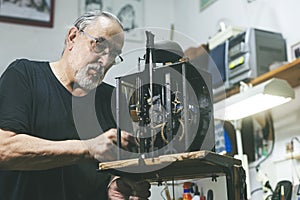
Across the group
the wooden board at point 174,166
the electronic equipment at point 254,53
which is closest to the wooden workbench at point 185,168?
the wooden board at point 174,166

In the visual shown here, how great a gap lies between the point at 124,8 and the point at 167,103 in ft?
7.90

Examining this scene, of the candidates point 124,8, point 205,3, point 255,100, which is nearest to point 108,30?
point 255,100

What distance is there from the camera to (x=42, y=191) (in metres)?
1.32

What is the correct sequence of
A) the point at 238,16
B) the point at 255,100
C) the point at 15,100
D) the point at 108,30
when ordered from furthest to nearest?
the point at 238,16
the point at 255,100
the point at 108,30
the point at 15,100

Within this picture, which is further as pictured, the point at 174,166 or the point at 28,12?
the point at 28,12

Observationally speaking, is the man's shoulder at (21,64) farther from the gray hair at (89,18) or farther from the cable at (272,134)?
the cable at (272,134)

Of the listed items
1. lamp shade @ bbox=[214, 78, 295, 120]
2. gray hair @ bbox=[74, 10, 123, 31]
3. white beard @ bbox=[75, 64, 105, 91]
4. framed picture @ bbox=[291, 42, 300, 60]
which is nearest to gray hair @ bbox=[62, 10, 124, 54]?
gray hair @ bbox=[74, 10, 123, 31]

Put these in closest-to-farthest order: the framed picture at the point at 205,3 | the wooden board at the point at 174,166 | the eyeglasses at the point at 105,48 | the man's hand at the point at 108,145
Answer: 1. the wooden board at the point at 174,166
2. the man's hand at the point at 108,145
3. the eyeglasses at the point at 105,48
4. the framed picture at the point at 205,3

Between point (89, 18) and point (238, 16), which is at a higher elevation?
point (238, 16)

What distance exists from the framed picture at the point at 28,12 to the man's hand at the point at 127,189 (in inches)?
83.6

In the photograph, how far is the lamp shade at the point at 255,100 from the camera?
6.62 ft

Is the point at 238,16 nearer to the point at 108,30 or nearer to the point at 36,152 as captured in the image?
the point at 108,30

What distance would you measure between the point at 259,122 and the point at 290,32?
47cm

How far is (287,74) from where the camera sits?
7.13ft
